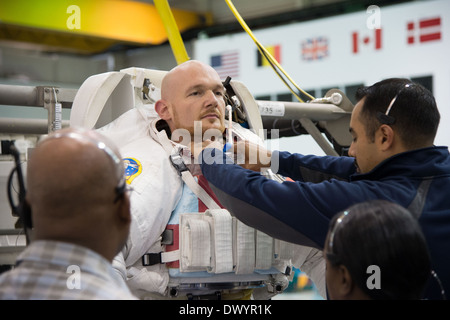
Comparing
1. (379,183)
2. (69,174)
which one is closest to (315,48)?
(379,183)

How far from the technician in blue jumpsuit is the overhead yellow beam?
233 inches

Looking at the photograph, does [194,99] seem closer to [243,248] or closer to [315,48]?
[243,248]

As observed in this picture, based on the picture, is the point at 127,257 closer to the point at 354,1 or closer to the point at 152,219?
the point at 152,219

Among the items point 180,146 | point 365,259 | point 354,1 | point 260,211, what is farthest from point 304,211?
point 354,1

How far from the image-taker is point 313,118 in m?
3.53

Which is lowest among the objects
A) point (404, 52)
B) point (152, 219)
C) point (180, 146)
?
point (152, 219)

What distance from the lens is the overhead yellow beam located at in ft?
24.1

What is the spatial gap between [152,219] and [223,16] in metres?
6.26

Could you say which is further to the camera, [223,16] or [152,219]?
[223,16]

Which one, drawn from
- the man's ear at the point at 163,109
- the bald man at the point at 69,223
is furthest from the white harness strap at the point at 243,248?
the bald man at the point at 69,223

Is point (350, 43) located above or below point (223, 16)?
below

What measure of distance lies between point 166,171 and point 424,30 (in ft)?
13.8

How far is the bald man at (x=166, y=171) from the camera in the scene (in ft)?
7.18

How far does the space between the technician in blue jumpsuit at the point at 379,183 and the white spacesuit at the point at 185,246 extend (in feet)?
0.79
